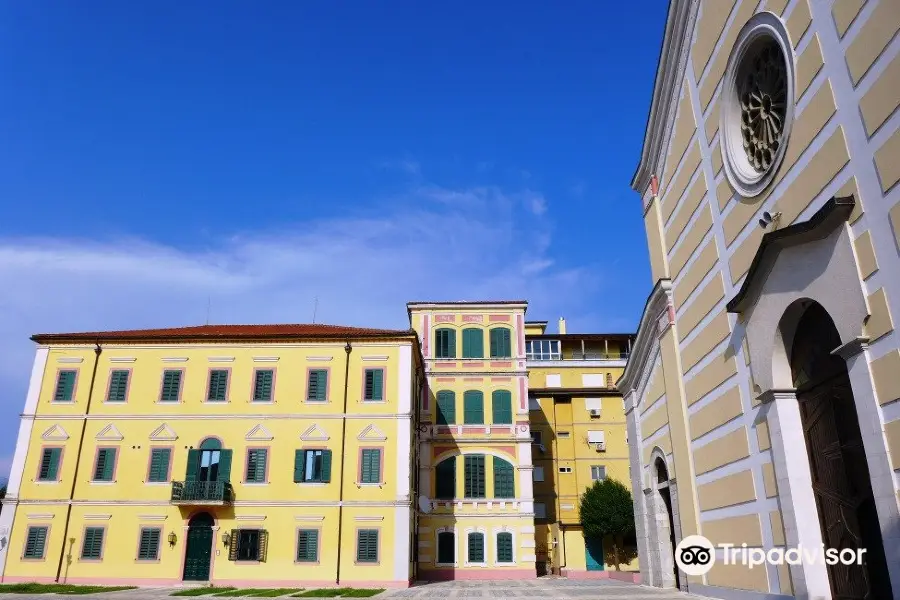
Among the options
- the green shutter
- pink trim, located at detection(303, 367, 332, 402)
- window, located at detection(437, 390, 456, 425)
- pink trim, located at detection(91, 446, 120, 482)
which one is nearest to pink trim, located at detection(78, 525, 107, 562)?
pink trim, located at detection(91, 446, 120, 482)

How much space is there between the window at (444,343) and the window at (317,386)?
864cm

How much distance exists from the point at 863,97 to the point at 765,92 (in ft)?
12.7

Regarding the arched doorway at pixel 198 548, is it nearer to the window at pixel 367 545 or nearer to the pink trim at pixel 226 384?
the pink trim at pixel 226 384

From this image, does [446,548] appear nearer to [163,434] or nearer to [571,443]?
[571,443]

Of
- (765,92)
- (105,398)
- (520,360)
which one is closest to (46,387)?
(105,398)

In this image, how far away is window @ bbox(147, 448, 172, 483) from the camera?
28.6 metres

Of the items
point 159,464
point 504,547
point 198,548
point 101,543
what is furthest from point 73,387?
point 504,547

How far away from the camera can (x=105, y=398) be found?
30.0m

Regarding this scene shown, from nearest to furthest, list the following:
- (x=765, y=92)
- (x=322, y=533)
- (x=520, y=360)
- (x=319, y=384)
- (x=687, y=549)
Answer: (x=765, y=92) → (x=687, y=549) → (x=322, y=533) → (x=319, y=384) → (x=520, y=360)

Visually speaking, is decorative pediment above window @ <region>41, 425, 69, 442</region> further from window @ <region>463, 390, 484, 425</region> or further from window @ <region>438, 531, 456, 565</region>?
window @ <region>463, 390, 484, 425</region>

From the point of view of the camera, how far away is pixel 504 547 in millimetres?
33562

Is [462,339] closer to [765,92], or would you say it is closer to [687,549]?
[687,549]

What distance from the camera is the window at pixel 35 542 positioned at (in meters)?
27.5

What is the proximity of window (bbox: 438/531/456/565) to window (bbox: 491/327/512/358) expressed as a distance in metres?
10.1
